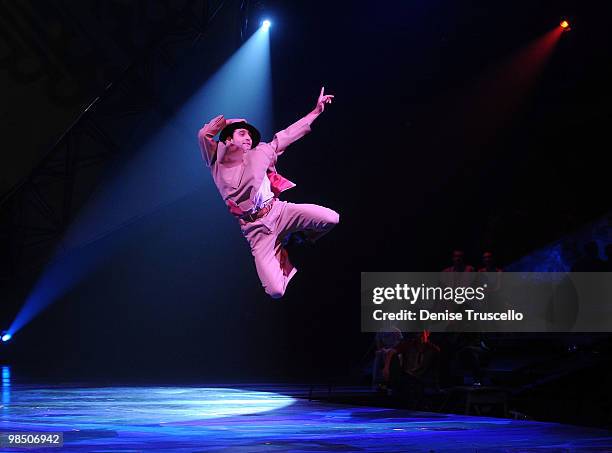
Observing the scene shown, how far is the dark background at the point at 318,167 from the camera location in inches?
344

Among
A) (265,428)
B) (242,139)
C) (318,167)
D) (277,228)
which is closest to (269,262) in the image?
(277,228)

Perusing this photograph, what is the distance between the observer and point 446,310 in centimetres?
759

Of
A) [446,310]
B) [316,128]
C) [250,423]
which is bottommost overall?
[250,423]

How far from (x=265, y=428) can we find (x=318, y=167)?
6.62 metres

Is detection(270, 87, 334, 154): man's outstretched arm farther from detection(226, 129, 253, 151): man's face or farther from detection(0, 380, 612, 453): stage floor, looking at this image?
detection(0, 380, 612, 453): stage floor

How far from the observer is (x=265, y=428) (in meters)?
3.95

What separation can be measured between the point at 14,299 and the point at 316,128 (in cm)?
492

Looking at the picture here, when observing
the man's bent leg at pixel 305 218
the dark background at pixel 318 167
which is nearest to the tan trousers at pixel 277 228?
the man's bent leg at pixel 305 218

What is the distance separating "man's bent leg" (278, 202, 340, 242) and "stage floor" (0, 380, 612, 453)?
1.23 metres

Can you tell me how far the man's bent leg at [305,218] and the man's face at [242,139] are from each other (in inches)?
20.4

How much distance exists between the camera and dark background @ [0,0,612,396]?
875cm

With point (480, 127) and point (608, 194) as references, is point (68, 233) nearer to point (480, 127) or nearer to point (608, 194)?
point (480, 127)

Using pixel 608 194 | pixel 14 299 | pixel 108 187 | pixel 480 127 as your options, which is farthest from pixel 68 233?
pixel 608 194

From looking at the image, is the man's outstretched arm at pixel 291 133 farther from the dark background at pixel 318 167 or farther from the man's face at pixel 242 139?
the dark background at pixel 318 167
